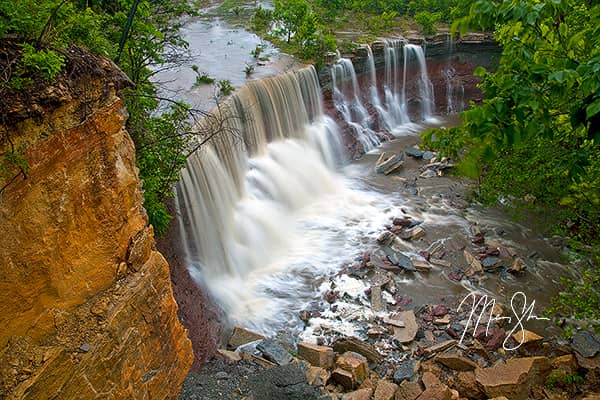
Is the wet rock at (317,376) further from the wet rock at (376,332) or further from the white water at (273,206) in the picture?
the white water at (273,206)

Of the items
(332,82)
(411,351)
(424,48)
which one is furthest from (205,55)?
(411,351)

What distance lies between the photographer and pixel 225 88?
1211 centimetres

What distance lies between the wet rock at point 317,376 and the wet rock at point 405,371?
3.55 feet

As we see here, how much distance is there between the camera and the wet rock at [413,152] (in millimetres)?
15334

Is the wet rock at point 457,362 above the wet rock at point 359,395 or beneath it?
beneath

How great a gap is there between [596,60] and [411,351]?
19.6 ft

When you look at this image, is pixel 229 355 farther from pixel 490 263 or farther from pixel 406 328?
pixel 490 263

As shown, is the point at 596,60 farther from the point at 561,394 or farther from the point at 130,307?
the point at 561,394

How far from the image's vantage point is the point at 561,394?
260 inches

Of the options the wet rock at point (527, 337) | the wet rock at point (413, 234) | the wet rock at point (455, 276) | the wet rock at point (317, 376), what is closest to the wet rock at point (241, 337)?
the wet rock at point (317, 376)

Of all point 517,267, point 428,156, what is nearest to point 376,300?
point 517,267

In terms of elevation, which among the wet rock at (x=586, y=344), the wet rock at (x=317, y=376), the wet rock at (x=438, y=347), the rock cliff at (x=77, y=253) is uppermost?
the rock cliff at (x=77, y=253)

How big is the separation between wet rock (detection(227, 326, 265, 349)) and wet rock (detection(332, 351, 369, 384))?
4.71 feet

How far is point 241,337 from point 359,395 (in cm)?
223
